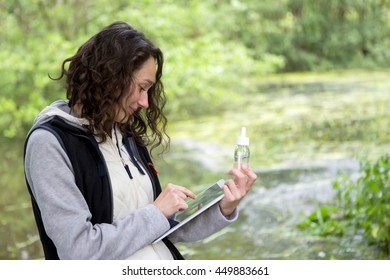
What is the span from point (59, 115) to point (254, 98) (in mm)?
6889

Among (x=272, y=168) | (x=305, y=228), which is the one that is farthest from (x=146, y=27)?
(x=305, y=228)

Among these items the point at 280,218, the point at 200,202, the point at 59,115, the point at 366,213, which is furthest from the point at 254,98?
the point at 59,115

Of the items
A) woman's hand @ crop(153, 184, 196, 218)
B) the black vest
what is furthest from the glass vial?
the black vest

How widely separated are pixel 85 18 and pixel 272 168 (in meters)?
2.57

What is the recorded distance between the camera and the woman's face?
47.7 inches

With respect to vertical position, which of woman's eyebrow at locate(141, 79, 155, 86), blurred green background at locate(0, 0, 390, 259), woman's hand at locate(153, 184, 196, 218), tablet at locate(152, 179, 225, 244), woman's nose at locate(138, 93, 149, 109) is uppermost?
woman's eyebrow at locate(141, 79, 155, 86)

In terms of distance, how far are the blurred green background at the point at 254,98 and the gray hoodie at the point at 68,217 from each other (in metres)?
→ 2.13

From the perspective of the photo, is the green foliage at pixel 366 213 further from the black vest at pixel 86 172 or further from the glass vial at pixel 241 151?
the black vest at pixel 86 172

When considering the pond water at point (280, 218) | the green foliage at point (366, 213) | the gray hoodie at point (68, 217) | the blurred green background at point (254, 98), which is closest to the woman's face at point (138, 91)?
the gray hoodie at point (68, 217)

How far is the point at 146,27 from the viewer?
5805 mm

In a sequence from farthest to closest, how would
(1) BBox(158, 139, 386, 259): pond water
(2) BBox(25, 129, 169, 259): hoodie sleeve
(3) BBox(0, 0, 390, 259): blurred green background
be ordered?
(3) BBox(0, 0, 390, 259): blurred green background
(1) BBox(158, 139, 386, 259): pond water
(2) BBox(25, 129, 169, 259): hoodie sleeve

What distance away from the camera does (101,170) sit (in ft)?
3.87

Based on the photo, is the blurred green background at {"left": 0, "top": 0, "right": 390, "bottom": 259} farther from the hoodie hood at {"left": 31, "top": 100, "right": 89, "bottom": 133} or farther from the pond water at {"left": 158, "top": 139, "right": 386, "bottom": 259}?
the hoodie hood at {"left": 31, "top": 100, "right": 89, "bottom": 133}
